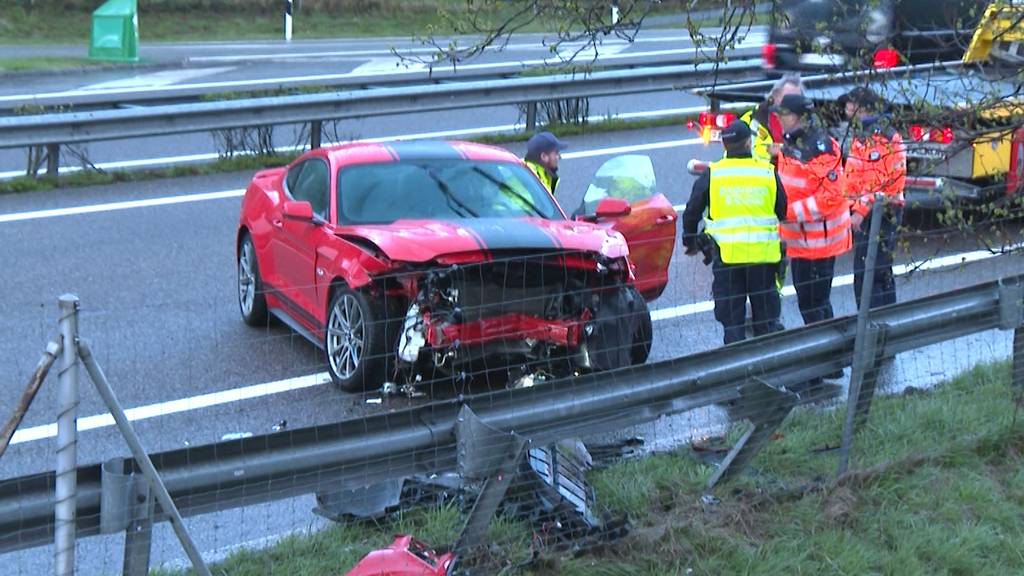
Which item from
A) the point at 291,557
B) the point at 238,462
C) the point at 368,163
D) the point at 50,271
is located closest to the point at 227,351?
the point at 368,163

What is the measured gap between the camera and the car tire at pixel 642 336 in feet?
28.0

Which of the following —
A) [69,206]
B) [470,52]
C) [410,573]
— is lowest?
[69,206]

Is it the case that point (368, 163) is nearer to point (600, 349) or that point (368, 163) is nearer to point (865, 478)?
point (600, 349)

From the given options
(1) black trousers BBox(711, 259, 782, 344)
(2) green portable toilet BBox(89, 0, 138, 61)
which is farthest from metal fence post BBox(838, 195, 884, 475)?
(2) green portable toilet BBox(89, 0, 138, 61)

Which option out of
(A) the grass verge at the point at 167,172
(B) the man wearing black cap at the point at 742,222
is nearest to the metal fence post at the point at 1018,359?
(B) the man wearing black cap at the point at 742,222

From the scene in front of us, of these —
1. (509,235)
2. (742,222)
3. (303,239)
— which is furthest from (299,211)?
(742,222)

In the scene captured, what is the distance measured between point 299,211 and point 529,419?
3557 mm

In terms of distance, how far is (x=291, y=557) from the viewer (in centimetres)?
571

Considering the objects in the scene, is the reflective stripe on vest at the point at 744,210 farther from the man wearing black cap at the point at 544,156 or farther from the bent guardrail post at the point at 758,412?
the bent guardrail post at the point at 758,412

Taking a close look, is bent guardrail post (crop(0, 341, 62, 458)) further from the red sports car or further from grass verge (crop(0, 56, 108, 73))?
grass verge (crop(0, 56, 108, 73))

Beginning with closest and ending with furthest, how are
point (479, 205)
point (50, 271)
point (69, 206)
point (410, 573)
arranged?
point (410, 573), point (479, 205), point (50, 271), point (69, 206)

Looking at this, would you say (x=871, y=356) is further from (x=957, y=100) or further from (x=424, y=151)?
(x=424, y=151)

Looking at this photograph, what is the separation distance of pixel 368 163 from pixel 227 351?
59.1 inches

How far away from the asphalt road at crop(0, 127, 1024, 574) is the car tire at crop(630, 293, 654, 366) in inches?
13.7
